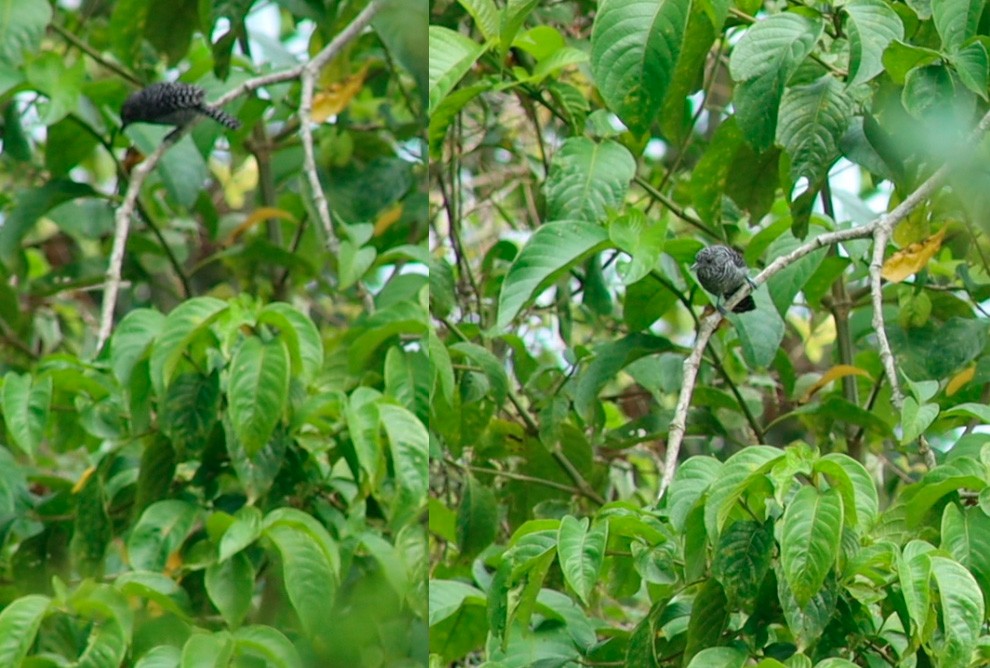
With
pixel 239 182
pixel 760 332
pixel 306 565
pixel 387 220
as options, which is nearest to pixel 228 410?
pixel 306 565

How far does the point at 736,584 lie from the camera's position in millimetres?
691

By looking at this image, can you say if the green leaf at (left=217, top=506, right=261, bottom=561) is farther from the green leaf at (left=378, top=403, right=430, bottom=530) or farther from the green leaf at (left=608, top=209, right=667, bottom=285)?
the green leaf at (left=608, top=209, right=667, bottom=285)

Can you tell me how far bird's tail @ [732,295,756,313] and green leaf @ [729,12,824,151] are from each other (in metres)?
0.10

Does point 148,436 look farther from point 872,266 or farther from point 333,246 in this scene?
point 872,266

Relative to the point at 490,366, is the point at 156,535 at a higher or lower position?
lower

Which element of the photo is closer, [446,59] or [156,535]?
[446,59]

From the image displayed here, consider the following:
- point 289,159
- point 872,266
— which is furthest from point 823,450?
point 289,159

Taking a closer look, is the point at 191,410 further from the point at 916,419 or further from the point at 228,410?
the point at 916,419

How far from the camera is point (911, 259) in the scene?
99 cm

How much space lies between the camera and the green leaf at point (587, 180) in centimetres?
94

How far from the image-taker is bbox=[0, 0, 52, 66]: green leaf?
1313mm

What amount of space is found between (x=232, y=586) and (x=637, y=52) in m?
0.50

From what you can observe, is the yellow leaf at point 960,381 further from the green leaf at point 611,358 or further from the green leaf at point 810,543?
the green leaf at point 810,543

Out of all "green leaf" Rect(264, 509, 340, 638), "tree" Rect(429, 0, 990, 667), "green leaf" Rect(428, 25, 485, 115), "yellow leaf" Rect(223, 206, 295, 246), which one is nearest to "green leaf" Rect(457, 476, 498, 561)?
"tree" Rect(429, 0, 990, 667)
